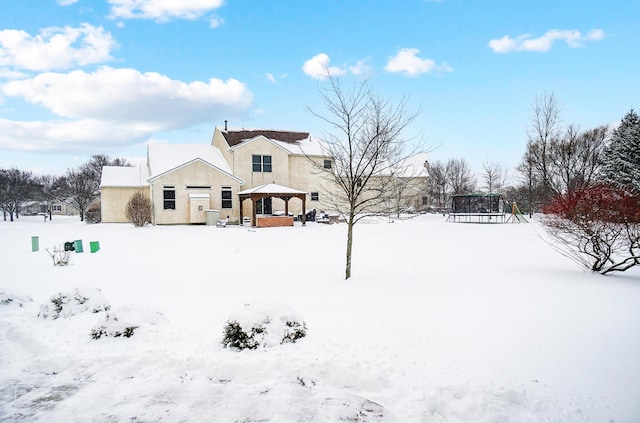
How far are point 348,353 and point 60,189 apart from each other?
67.1 metres

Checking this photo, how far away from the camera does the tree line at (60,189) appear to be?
4514cm

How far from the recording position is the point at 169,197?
26969 mm

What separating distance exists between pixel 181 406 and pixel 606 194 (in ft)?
32.2

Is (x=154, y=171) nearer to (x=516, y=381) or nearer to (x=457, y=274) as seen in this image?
(x=457, y=274)

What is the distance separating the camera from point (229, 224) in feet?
92.4

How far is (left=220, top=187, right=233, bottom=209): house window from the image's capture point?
1124 inches

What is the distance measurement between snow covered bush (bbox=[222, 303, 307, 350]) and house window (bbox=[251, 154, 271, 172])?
85.4 ft

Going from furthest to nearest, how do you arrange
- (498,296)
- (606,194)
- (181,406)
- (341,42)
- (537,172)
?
(537,172)
(341,42)
(606,194)
(498,296)
(181,406)

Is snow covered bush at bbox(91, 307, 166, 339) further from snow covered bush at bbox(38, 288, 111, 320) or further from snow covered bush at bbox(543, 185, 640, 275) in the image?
snow covered bush at bbox(543, 185, 640, 275)

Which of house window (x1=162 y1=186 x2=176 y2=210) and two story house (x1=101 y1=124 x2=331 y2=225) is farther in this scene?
two story house (x1=101 y1=124 x2=331 y2=225)

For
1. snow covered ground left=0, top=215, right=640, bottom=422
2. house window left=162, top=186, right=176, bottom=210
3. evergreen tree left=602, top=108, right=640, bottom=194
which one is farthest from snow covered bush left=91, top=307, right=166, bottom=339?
evergreen tree left=602, top=108, right=640, bottom=194

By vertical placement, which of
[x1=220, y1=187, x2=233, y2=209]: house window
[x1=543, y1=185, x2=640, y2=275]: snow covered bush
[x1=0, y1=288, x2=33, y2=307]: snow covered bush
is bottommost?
[x1=0, y1=288, x2=33, y2=307]: snow covered bush

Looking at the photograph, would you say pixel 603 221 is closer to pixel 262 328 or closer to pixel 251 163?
pixel 262 328

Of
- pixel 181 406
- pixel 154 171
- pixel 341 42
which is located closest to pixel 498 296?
pixel 181 406
